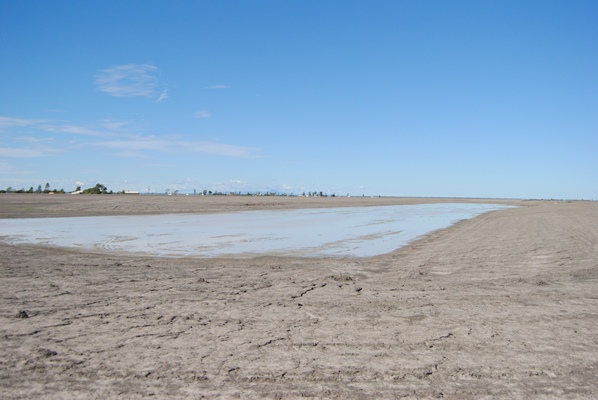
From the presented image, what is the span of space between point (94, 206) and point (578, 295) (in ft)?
125

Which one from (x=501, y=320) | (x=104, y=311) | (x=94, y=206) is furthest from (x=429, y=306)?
(x=94, y=206)

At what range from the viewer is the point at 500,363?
14.5ft

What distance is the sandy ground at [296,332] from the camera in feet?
12.8

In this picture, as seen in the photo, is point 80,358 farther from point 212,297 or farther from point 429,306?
point 429,306

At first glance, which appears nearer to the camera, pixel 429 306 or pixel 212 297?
pixel 429 306

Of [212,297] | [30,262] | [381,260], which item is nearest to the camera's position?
[212,297]

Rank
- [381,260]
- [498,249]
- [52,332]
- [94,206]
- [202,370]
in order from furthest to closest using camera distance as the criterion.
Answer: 1. [94,206]
2. [498,249]
3. [381,260]
4. [52,332]
5. [202,370]

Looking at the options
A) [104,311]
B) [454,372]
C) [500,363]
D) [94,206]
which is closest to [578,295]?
[500,363]

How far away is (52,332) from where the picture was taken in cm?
521

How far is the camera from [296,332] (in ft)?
17.4

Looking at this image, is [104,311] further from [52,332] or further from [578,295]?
[578,295]

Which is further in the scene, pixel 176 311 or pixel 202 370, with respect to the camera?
pixel 176 311

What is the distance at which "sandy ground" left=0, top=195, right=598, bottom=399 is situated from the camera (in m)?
3.92

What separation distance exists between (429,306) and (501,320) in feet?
3.38
